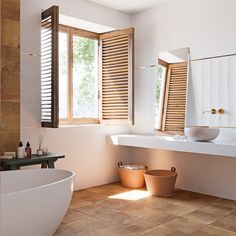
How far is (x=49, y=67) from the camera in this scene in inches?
143

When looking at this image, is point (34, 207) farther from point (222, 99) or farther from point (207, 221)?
point (222, 99)

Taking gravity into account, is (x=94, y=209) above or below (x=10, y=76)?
below

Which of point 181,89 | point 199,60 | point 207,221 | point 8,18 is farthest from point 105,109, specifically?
point 207,221

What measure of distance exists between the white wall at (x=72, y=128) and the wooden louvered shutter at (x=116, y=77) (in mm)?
256

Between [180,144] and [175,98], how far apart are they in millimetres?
793

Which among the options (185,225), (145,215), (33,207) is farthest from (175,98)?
(33,207)

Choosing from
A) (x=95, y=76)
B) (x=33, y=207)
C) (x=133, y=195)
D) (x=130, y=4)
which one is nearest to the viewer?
(x=33, y=207)

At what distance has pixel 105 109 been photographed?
4.68 meters

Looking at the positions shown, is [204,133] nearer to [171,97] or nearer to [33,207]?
[171,97]

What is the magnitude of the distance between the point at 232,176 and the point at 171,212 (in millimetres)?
1000

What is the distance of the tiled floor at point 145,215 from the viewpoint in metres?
2.86

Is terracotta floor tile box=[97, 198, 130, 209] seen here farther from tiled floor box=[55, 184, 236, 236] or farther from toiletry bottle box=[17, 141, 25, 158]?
toiletry bottle box=[17, 141, 25, 158]

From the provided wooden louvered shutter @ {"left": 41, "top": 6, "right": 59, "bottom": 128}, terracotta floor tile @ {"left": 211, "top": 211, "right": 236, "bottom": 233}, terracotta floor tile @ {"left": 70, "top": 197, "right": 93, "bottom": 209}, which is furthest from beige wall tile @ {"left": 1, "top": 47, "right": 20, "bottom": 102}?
terracotta floor tile @ {"left": 211, "top": 211, "right": 236, "bottom": 233}

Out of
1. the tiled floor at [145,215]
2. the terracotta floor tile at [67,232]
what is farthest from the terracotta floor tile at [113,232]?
the terracotta floor tile at [67,232]
